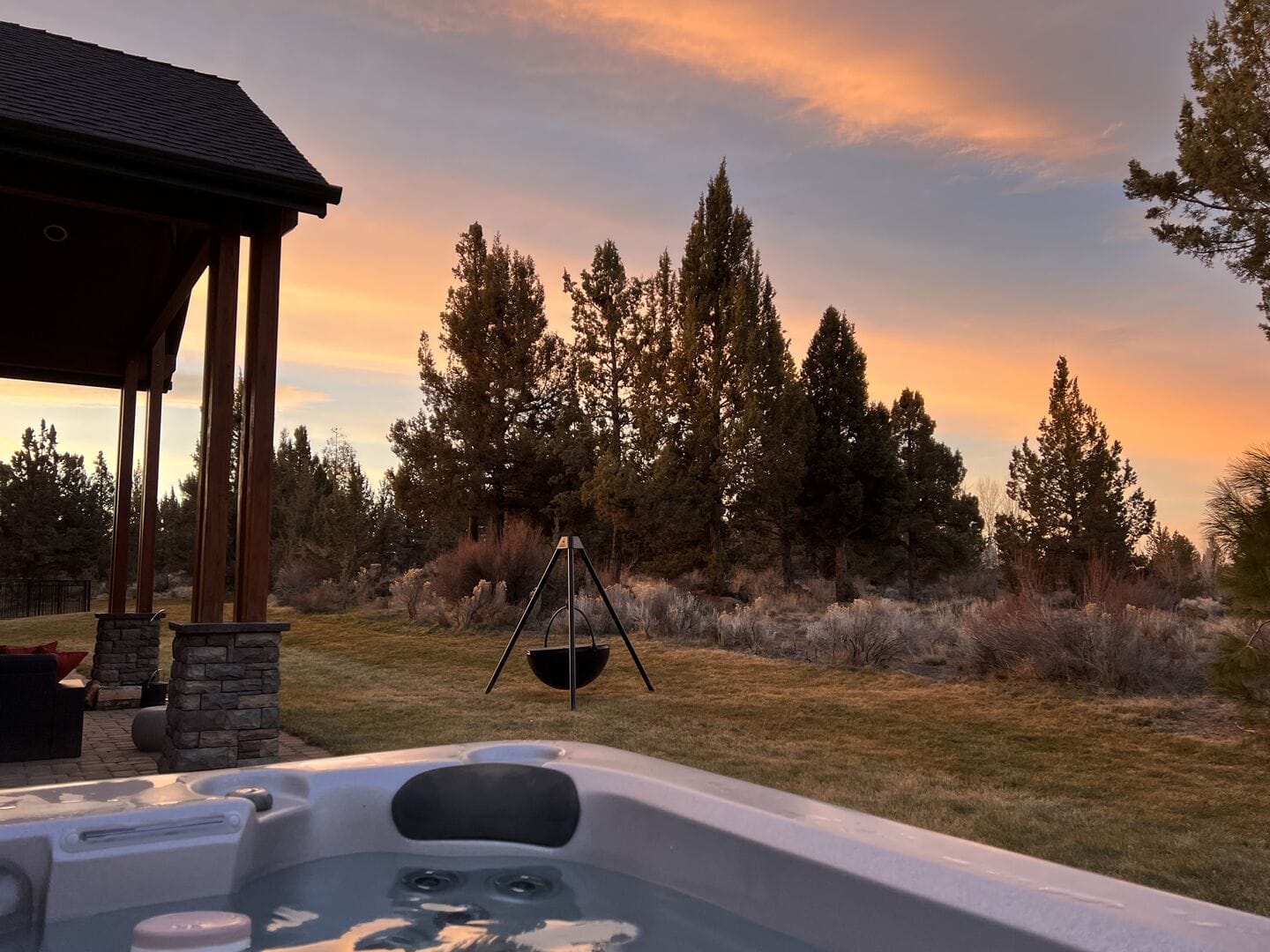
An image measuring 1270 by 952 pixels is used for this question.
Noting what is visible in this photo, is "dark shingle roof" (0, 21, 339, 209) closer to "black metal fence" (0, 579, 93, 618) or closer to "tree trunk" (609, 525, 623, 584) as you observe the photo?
"tree trunk" (609, 525, 623, 584)

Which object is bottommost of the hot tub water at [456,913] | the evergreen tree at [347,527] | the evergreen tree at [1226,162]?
the hot tub water at [456,913]

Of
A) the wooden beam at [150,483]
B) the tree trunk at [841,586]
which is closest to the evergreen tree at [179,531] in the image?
the tree trunk at [841,586]

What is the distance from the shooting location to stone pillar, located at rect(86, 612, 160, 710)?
7.34 meters

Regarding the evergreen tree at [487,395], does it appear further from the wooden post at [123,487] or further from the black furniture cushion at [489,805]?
the black furniture cushion at [489,805]

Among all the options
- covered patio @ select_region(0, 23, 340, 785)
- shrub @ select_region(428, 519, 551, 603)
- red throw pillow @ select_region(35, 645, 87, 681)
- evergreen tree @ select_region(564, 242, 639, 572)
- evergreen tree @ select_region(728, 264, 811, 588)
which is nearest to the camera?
covered patio @ select_region(0, 23, 340, 785)

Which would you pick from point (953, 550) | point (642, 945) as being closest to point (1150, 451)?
point (953, 550)

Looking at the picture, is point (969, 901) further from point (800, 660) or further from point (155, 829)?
point (800, 660)

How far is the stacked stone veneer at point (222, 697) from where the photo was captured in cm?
454

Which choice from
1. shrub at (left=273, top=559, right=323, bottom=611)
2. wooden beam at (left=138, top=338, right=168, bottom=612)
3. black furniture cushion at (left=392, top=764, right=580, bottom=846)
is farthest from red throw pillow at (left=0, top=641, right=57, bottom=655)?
shrub at (left=273, top=559, right=323, bottom=611)

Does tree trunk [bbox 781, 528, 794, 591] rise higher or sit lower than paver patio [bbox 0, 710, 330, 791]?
higher

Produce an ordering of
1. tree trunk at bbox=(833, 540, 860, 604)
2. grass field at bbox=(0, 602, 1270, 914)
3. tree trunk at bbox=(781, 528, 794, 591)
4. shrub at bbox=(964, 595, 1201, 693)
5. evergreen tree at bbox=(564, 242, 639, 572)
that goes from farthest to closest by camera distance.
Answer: evergreen tree at bbox=(564, 242, 639, 572) → tree trunk at bbox=(781, 528, 794, 591) → tree trunk at bbox=(833, 540, 860, 604) → shrub at bbox=(964, 595, 1201, 693) → grass field at bbox=(0, 602, 1270, 914)

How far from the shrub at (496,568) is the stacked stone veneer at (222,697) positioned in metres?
9.15

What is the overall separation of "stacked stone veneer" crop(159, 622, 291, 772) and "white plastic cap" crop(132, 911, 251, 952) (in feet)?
8.81

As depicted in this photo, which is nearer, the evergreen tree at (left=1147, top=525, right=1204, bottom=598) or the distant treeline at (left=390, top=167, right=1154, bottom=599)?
the evergreen tree at (left=1147, top=525, right=1204, bottom=598)
